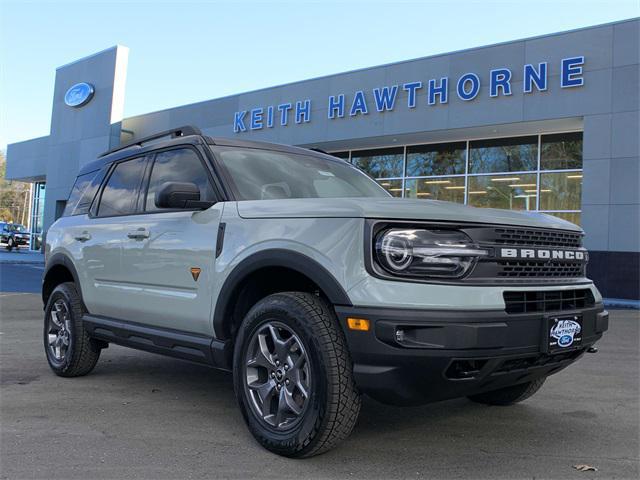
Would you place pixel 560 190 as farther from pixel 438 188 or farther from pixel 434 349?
pixel 434 349

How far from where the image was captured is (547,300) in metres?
3.17

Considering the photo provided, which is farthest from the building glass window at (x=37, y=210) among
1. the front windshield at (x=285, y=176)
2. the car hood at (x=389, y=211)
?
the car hood at (x=389, y=211)

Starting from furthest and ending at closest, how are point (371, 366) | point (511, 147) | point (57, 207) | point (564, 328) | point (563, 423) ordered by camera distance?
point (57, 207) < point (511, 147) < point (563, 423) < point (564, 328) < point (371, 366)

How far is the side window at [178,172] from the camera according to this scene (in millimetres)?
4070

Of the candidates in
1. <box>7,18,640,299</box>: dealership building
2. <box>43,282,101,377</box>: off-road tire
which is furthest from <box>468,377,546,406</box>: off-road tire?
<box>7,18,640,299</box>: dealership building

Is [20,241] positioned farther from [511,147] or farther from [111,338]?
[111,338]

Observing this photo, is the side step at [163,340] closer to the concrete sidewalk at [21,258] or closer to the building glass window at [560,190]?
the building glass window at [560,190]

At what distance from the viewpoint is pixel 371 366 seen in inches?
111

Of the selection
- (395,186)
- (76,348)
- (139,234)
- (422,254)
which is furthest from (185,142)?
(395,186)

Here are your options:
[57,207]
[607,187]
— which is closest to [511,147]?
[607,187]

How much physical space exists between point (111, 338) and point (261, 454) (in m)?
1.87

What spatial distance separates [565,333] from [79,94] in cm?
2943

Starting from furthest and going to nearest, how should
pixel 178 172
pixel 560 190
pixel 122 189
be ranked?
pixel 560 190 → pixel 122 189 → pixel 178 172

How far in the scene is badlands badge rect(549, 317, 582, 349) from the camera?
3068mm
